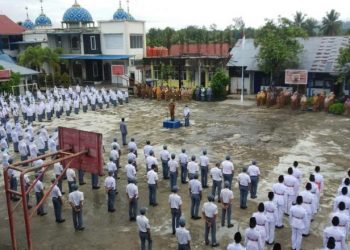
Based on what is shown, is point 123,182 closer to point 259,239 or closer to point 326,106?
point 259,239

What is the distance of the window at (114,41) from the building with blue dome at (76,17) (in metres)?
5.39

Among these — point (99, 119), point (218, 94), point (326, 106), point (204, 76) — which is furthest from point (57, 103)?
point (326, 106)

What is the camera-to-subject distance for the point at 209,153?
1591cm

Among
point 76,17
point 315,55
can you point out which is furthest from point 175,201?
point 76,17

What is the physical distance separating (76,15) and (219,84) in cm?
2092

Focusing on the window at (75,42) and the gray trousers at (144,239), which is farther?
the window at (75,42)

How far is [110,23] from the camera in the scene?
37500 mm

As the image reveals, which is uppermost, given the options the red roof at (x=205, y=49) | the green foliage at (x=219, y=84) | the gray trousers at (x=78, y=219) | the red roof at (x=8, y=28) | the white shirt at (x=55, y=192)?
the red roof at (x=8, y=28)

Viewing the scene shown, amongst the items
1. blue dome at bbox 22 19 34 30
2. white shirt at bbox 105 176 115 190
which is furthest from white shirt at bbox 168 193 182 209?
blue dome at bbox 22 19 34 30

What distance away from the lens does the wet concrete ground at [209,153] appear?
972cm

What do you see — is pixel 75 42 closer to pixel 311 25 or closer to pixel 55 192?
pixel 311 25

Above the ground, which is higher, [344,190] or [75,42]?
[75,42]

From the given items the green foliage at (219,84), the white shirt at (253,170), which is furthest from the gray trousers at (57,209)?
the green foliage at (219,84)

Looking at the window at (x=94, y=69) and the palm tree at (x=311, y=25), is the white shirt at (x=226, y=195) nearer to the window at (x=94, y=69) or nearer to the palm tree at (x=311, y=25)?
the window at (x=94, y=69)
